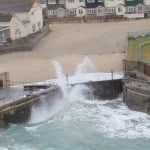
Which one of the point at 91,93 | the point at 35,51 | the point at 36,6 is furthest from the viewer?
the point at 36,6

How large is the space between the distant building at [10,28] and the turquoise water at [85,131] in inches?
736

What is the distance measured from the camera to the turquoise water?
30.7 metres

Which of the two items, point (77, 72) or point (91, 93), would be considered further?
point (77, 72)

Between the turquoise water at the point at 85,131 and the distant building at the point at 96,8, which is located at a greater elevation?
the distant building at the point at 96,8

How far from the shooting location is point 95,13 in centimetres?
6762

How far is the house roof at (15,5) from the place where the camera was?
60.1 meters

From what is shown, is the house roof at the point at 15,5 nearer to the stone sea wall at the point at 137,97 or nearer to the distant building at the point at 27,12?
the distant building at the point at 27,12

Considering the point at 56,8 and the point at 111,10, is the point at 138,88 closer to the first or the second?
the point at 111,10

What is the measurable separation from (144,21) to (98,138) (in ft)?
116

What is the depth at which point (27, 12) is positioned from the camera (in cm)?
5922

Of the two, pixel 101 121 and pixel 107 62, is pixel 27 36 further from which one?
pixel 101 121

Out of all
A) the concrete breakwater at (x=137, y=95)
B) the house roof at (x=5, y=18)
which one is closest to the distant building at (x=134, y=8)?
the house roof at (x=5, y=18)

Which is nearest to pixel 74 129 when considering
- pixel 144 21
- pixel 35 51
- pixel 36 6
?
pixel 35 51

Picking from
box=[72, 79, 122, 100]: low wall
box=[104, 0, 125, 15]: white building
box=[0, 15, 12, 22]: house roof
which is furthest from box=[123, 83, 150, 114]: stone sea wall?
box=[104, 0, 125, 15]: white building
